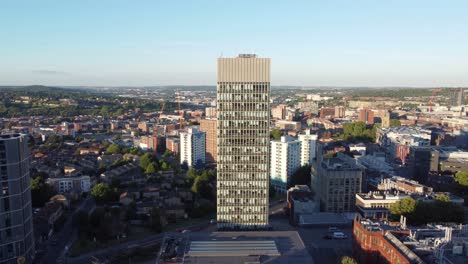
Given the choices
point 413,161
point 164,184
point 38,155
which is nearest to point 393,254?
Result: point 164,184

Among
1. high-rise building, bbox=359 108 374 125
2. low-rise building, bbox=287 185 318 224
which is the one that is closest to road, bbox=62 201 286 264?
low-rise building, bbox=287 185 318 224

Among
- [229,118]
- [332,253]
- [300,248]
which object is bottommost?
[332,253]

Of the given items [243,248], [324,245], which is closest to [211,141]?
[324,245]

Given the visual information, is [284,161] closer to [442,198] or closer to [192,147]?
[192,147]

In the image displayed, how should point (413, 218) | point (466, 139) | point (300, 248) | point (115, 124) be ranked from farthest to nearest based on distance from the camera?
1. point (115, 124)
2. point (466, 139)
3. point (413, 218)
4. point (300, 248)

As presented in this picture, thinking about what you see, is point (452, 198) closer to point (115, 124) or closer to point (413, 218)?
point (413, 218)

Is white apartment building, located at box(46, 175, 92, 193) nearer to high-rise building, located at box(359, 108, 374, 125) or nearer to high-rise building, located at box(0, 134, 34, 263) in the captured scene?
high-rise building, located at box(0, 134, 34, 263)
